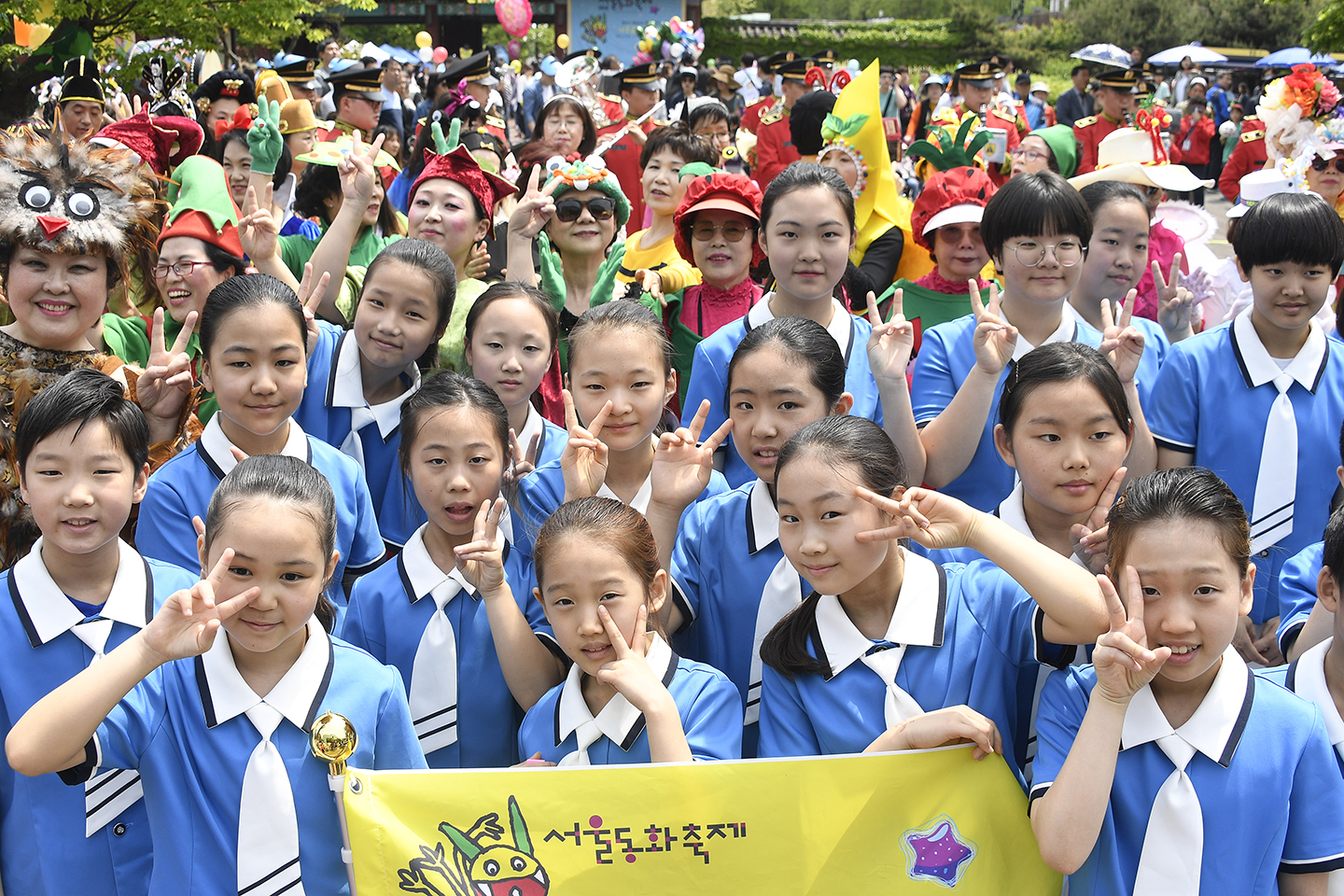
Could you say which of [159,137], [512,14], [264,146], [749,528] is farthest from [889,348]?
[512,14]

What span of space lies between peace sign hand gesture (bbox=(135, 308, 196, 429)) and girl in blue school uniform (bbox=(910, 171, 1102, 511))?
6.61ft

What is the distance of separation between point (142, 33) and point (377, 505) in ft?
34.1

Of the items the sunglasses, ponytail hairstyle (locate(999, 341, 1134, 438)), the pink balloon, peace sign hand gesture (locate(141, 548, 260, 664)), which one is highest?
the pink balloon

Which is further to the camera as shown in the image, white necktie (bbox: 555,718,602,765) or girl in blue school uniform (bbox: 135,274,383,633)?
girl in blue school uniform (bbox: 135,274,383,633)

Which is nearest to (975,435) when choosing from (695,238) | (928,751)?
(928,751)

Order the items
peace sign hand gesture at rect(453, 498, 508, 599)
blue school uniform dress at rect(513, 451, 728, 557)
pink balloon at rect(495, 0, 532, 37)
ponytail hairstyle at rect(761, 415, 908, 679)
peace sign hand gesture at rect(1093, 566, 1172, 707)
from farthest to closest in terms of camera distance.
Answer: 1. pink balloon at rect(495, 0, 532, 37)
2. blue school uniform dress at rect(513, 451, 728, 557)
3. peace sign hand gesture at rect(453, 498, 508, 599)
4. ponytail hairstyle at rect(761, 415, 908, 679)
5. peace sign hand gesture at rect(1093, 566, 1172, 707)

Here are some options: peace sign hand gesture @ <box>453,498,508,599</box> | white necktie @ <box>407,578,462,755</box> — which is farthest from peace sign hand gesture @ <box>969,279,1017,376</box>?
white necktie @ <box>407,578,462,755</box>

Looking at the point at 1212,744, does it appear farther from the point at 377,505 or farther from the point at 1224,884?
the point at 377,505

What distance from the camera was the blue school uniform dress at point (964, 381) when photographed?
3.41 metres

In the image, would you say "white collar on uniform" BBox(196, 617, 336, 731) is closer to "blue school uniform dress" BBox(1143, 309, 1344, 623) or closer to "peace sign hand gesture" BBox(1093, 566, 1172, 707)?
"peace sign hand gesture" BBox(1093, 566, 1172, 707)

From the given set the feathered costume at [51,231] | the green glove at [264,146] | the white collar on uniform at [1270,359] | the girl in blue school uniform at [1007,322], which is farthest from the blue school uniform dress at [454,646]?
the green glove at [264,146]

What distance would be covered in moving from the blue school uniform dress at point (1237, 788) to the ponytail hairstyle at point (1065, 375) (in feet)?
→ 2.46

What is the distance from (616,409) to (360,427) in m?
0.90

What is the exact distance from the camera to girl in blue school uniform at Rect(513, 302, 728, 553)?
3.15 metres
